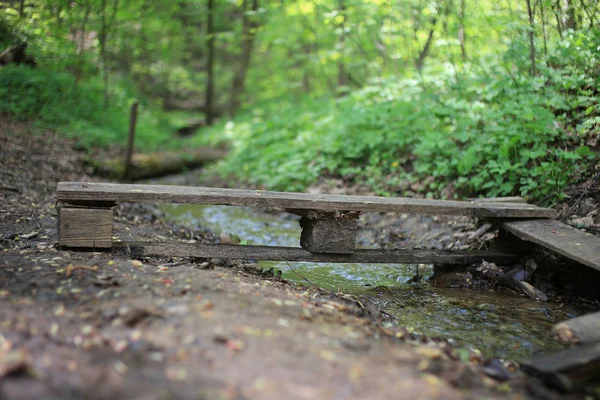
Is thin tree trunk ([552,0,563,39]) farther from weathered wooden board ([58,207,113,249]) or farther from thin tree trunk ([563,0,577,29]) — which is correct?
weathered wooden board ([58,207,113,249])

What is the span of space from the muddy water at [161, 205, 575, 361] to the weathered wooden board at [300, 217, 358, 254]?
0.36 metres

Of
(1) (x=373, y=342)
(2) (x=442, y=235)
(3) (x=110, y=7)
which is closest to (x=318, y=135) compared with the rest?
(2) (x=442, y=235)

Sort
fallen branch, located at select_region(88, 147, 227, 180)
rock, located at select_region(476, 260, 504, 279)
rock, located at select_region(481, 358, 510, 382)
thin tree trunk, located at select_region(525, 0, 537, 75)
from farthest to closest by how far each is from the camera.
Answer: fallen branch, located at select_region(88, 147, 227, 180) < thin tree trunk, located at select_region(525, 0, 537, 75) < rock, located at select_region(476, 260, 504, 279) < rock, located at select_region(481, 358, 510, 382)

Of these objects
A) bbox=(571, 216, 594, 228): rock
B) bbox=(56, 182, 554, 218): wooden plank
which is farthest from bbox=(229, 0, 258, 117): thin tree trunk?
bbox=(571, 216, 594, 228): rock

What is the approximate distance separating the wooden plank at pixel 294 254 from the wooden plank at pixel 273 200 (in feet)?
1.34

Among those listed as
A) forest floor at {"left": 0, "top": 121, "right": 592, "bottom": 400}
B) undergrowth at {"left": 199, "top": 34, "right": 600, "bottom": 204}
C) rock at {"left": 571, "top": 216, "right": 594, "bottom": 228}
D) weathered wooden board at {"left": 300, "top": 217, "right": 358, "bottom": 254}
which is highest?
undergrowth at {"left": 199, "top": 34, "right": 600, "bottom": 204}

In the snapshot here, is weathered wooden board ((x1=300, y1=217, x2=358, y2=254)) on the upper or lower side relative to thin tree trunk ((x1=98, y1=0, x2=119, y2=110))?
lower

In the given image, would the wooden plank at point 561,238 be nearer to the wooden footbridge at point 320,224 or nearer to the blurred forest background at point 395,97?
the wooden footbridge at point 320,224

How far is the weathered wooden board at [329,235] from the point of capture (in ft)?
13.0

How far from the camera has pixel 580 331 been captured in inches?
107

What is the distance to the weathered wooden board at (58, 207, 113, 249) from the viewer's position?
135 inches

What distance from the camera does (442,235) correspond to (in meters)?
5.55

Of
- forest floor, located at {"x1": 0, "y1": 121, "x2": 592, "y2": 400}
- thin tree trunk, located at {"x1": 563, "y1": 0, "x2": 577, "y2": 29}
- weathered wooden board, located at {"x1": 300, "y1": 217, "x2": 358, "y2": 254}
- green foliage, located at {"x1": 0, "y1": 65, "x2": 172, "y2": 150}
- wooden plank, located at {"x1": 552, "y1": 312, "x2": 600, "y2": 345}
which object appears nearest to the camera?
forest floor, located at {"x1": 0, "y1": 121, "x2": 592, "y2": 400}

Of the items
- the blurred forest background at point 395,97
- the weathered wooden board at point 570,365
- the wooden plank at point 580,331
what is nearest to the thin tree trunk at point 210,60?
the blurred forest background at point 395,97
